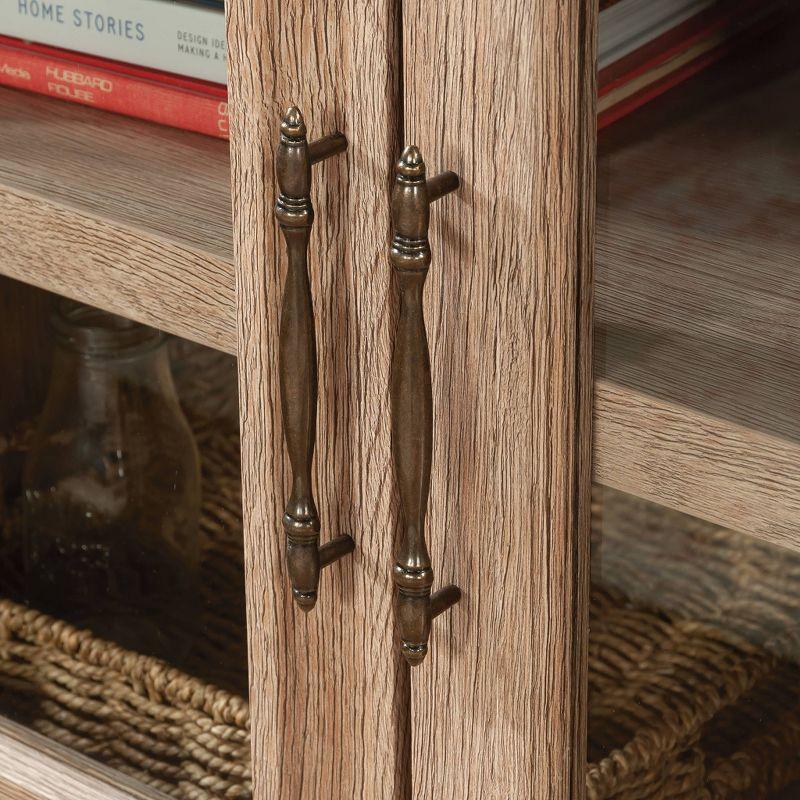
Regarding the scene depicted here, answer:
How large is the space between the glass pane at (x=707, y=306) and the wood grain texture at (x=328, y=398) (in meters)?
0.07

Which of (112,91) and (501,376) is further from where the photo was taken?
(112,91)

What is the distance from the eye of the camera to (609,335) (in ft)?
1.18

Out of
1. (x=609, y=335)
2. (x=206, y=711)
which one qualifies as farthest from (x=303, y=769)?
(x=609, y=335)

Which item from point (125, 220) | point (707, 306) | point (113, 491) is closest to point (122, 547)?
point (113, 491)

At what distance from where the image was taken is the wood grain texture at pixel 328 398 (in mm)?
369

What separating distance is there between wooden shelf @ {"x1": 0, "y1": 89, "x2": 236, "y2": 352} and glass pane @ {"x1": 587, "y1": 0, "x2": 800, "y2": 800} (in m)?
0.14

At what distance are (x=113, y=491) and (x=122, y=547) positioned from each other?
26 mm

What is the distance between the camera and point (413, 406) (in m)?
0.37

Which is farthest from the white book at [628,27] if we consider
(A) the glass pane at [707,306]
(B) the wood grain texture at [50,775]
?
(B) the wood grain texture at [50,775]

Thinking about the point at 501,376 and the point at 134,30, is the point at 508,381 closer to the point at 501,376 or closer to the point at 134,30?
the point at 501,376

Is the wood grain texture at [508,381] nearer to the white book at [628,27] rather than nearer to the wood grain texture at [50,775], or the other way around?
the white book at [628,27]

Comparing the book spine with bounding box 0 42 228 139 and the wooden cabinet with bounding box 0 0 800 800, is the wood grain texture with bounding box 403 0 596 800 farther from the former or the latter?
Answer: the book spine with bounding box 0 42 228 139

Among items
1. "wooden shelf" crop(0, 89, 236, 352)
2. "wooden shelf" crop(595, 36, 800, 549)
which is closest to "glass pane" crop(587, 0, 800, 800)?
"wooden shelf" crop(595, 36, 800, 549)

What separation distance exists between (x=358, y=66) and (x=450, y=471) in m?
0.12
